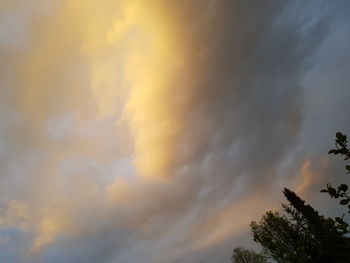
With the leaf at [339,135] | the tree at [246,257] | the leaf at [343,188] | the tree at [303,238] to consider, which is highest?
the tree at [246,257]

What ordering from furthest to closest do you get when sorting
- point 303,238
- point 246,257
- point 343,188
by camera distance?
point 246,257
point 303,238
point 343,188

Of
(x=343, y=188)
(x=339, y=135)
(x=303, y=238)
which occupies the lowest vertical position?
(x=343, y=188)

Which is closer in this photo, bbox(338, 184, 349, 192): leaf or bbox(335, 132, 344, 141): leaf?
bbox(338, 184, 349, 192): leaf

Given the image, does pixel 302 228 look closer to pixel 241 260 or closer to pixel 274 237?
pixel 274 237

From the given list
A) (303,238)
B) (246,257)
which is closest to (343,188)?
(303,238)

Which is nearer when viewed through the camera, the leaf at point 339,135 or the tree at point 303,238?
the leaf at point 339,135

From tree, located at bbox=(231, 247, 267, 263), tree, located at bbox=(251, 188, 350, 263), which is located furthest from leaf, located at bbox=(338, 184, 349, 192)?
tree, located at bbox=(231, 247, 267, 263)

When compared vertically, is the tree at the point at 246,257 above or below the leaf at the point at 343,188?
above

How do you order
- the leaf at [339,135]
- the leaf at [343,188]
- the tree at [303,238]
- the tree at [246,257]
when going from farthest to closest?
1. the tree at [246,257]
2. the tree at [303,238]
3. the leaf at [339,135]
4. the leaf at [343,188]

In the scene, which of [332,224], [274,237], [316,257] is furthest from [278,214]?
[332,224]

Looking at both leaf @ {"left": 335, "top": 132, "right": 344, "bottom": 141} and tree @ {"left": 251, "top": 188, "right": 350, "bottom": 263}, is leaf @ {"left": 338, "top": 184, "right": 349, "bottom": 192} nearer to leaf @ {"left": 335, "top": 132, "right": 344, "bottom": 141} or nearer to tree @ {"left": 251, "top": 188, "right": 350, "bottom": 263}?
leaf @ {"left": 335, "top": 132, "right": 344, "bottom": 141}

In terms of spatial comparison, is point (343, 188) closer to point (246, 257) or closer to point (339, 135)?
point (339, 135)

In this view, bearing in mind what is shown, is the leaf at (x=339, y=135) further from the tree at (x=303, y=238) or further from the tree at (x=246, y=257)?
the tree at (x=246, y=257)

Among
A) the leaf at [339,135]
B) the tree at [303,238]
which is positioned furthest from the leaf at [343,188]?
the tree at [303,238]
